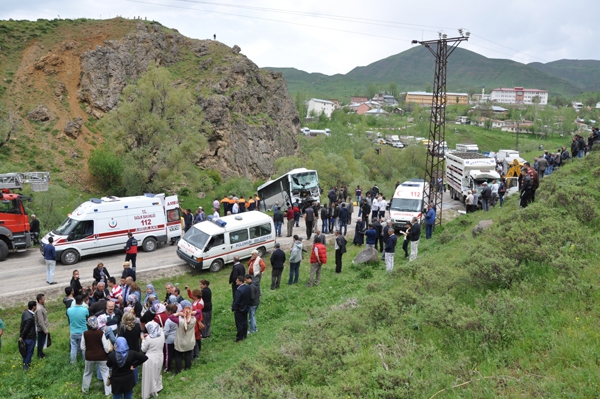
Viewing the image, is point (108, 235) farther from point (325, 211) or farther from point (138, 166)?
point (138, 166)

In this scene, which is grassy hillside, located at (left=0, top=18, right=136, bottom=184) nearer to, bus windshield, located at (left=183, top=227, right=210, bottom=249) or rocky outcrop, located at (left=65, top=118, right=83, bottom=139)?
rocky outcrop, located at (left=65, top=118, right=83, bottom=139)

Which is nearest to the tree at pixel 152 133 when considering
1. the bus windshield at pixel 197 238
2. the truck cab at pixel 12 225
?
the truck cab at pixel 12 225

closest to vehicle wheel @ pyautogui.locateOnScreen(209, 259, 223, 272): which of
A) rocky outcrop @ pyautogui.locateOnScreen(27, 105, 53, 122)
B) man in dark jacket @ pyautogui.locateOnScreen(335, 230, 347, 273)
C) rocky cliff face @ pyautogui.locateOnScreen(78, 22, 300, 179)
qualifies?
man in dark jacket @ pyautogui.locateOnScreen(335, 230, 347, 273)

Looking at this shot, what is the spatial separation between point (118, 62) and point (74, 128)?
1184cm

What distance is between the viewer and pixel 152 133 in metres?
34.0

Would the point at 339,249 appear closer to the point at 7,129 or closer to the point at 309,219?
the point at 309,219

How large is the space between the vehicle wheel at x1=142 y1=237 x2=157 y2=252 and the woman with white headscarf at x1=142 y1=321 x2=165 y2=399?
1248 cm

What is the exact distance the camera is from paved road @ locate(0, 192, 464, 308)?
15539 mm

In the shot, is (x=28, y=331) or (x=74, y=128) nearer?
(x=28, y=331)

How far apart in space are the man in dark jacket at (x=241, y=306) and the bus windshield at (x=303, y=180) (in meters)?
19.0

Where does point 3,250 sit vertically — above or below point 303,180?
below

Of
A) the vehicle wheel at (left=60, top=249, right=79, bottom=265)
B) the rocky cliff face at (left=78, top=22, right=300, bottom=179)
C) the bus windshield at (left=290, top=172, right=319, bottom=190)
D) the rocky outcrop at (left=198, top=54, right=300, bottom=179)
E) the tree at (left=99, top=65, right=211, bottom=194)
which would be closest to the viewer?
the vehicle wheel at (left=60, top=249, right=79, bottom=265)

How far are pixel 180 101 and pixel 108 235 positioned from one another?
721 inches

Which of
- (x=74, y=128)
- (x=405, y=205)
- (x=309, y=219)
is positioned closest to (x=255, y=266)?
(x=309, y=219)
